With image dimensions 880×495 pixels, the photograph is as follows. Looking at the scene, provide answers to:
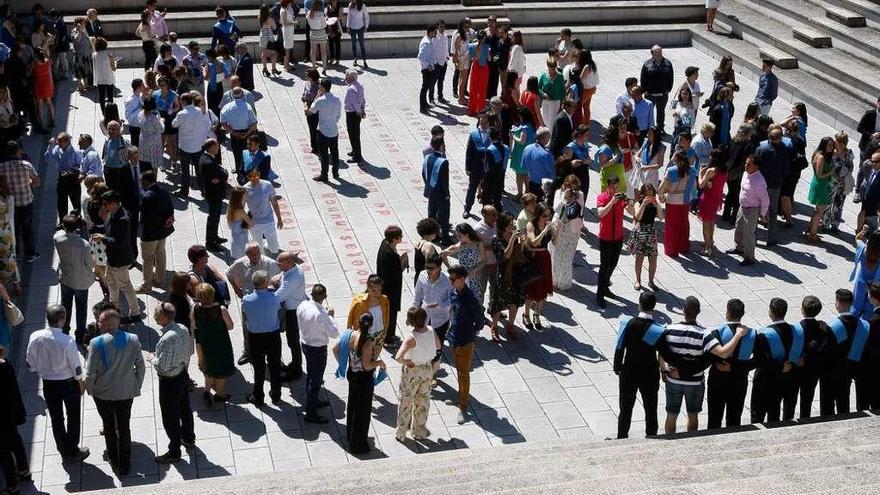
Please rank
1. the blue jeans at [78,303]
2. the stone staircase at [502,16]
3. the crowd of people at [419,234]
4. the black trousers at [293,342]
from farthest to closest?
the stone staircase at [502,16], the blue jeans at [78,303], the black trousers at [293,342], the crowd of people at [419,234]

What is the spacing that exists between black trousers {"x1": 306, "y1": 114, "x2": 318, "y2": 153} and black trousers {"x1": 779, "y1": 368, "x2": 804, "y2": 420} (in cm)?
917

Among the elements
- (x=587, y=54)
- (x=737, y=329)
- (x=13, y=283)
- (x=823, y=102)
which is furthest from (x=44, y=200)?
(x=823, y=102)

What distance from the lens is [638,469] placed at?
924 cm

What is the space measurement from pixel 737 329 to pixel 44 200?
10.6m

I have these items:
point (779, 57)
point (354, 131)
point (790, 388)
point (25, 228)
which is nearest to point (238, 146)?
point (354, 131)

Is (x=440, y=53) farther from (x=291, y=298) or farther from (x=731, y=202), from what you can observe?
(x=291, y=298)

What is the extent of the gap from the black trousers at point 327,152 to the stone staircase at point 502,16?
22.5ft

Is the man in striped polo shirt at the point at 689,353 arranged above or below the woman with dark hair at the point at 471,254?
above

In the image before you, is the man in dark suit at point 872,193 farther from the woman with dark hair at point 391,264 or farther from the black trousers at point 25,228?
the black trousers at point 25,228

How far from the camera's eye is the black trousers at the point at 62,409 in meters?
10.6

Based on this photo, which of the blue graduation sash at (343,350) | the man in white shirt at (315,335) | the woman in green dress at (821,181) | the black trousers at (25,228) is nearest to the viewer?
the blue graduation sash at (343,350)

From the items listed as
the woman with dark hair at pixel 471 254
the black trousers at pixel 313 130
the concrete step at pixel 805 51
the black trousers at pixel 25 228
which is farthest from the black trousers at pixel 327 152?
the concrete step at pixel 805 51

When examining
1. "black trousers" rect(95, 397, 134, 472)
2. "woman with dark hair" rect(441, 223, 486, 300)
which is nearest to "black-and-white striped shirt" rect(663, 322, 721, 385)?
"woman with dark hair" rect(441, 223, 486, 300)

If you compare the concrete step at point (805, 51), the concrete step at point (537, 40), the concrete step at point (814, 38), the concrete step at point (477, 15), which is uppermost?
the concrete step at point (814, 38)
